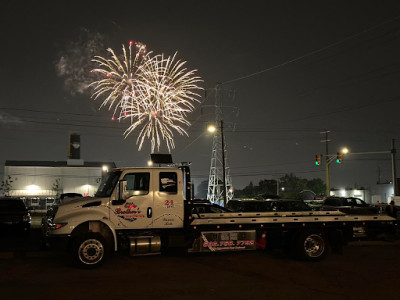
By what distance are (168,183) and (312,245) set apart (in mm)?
4502

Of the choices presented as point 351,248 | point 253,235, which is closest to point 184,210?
point 253,235

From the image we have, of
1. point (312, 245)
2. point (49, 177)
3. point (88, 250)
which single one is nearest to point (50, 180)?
point (49, 177)

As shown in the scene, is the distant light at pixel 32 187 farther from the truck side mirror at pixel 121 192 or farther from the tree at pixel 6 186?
the truck side mirror at pixel 121 192

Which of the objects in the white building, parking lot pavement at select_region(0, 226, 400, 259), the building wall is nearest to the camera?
parking lot pavement at select_region(0, 226, 400, 259)

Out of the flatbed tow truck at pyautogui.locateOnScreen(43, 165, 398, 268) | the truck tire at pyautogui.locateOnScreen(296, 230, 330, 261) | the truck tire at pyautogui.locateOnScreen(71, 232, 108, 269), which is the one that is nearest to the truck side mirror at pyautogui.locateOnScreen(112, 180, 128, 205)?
the flatbed tow truck at pyautogui.locateOnScreen(43, 165, 398, 268)

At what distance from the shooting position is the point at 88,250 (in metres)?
10.2

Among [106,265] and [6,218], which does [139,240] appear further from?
[6,218]

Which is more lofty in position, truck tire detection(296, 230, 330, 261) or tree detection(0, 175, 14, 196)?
tree detection(0, 175, 14, 196)

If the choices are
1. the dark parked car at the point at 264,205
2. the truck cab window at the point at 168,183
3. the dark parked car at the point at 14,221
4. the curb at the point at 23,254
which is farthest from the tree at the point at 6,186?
the truck cab window at the point at 168,183

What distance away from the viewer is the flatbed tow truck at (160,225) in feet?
33.5

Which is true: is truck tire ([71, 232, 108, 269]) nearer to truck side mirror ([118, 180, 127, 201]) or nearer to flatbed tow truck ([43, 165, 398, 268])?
flatbed tow truck ([43, 165, 398, 268])

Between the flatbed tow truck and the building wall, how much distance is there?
Answer: 5759cm

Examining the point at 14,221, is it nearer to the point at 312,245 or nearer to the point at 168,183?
the point at 168,183

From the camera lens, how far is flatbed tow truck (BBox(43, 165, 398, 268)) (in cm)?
1021
